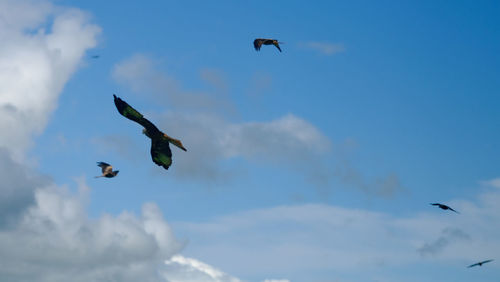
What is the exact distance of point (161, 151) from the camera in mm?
38031

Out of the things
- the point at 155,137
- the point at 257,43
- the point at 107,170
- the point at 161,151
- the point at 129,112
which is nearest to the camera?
the point at 129,112

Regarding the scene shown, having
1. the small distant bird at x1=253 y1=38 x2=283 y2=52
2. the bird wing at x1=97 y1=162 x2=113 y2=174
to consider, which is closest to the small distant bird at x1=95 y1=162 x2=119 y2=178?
the bird wing at x1=97 y1=162 x2=113 y2=174

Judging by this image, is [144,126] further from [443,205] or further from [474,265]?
Answer: [474,265]

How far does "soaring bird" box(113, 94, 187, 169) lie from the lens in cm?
3556

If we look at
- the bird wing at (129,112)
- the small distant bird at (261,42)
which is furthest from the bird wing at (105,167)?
the bird wing at (129,112)

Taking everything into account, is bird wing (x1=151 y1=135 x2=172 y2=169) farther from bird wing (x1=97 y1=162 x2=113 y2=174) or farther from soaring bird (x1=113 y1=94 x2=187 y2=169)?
bird wing (x1=97 y1=162 x2=113 y2=174)

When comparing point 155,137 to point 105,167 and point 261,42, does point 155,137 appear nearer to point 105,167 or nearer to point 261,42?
point 105,167

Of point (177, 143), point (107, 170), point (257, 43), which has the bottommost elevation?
point (177, 143)

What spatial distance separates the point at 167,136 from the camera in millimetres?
36875

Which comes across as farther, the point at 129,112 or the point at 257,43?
the point at 257,43

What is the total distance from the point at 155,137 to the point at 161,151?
97 cm

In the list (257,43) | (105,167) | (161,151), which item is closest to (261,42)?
(257,43)

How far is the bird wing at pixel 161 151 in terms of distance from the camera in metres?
37.5

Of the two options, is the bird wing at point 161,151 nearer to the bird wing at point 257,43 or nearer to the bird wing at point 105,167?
the bird wing at point 105,167
